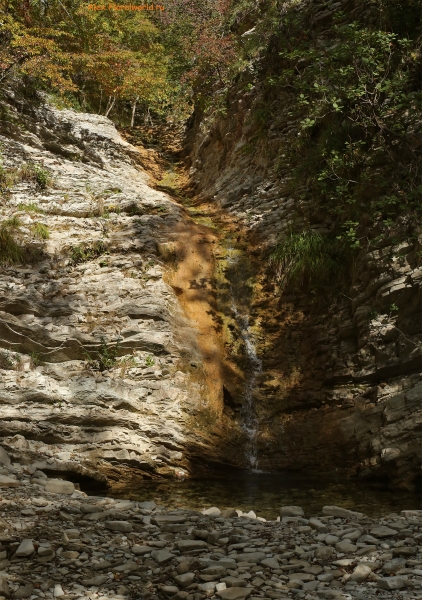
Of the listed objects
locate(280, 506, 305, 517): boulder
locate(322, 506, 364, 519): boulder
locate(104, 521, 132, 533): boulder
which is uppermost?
locate(322, 506, 364, 519): boulder

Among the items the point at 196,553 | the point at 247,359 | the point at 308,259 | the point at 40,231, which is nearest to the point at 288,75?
the point at 308,259

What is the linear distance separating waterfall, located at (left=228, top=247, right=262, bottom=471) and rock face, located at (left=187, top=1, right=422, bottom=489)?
0.10 m

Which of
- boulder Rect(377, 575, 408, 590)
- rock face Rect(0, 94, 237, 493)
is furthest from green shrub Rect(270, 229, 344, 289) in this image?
boulder Rect(377, 575, 408, 590)

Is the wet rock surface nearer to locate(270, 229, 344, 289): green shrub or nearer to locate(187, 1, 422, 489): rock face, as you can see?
locate(187, 1, 422, 489): rock face

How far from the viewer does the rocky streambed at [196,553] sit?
3.98m

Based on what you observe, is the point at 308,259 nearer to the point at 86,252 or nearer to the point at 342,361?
the point at 342,361

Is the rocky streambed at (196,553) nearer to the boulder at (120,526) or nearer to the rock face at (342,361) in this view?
the boulder at (120,526)

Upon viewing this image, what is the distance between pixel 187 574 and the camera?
413 centimetres

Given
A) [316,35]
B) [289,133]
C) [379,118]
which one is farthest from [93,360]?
[316,35]

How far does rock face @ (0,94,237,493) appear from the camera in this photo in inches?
304

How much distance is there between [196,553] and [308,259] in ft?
20.7

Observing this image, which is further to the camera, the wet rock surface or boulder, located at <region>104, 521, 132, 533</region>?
boulder, located at <region>104, 521, 132, 533</region>

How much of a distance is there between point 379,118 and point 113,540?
7535mm

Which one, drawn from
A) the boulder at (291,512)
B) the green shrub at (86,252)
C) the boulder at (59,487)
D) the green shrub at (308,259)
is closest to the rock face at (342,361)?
the green shrub at (308,259)
